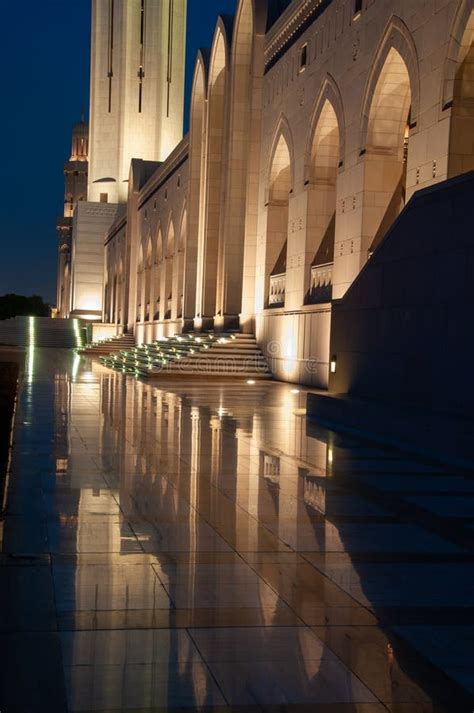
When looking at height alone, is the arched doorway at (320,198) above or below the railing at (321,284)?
above

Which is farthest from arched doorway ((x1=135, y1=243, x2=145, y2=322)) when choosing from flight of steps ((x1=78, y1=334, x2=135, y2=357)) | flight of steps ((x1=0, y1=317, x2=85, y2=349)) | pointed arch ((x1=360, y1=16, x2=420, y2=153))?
pointed arch ((x1=360, y1=16, x2=420, y2=153))

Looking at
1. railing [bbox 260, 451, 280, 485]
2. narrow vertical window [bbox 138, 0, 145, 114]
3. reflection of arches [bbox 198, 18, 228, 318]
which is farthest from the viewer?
narrow vertical window [bbox 138, 0, 145, 114]

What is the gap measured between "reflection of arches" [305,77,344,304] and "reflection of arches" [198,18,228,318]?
10.1m

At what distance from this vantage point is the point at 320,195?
76.8 ft

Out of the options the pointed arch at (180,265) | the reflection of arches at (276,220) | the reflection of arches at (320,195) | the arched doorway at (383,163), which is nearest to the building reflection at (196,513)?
the arched doorway at (383,163)

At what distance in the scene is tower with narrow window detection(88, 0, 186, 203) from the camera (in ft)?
220

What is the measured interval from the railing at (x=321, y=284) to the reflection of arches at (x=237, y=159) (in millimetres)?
6576

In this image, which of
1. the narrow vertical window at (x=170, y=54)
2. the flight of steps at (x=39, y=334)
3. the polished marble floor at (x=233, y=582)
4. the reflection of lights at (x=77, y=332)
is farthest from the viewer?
the narrow vertical window at (x=170, y=54)

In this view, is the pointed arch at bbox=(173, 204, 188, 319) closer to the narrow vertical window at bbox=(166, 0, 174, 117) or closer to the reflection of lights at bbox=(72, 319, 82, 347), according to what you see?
the reflection of lights at bbox=(72, 319, 82, 347)

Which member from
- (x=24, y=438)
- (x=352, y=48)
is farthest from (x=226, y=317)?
(x=24, y=438)

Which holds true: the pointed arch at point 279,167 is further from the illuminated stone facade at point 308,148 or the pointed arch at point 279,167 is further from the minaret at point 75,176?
the minaret at point 75,176

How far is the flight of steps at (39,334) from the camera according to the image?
60.3 m

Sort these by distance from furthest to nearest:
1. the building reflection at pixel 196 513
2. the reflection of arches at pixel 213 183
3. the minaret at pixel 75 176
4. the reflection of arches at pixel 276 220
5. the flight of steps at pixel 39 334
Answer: the minaret at pixel 75 176 → the flight of steps at pixel 39 334 → the reflection of arches at pixel 213 183 → the reflection of arches at pixel 276 220 → the building reflection at pixel 196 513

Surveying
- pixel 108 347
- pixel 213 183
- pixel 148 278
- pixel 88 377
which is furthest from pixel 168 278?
pixel 88 377
